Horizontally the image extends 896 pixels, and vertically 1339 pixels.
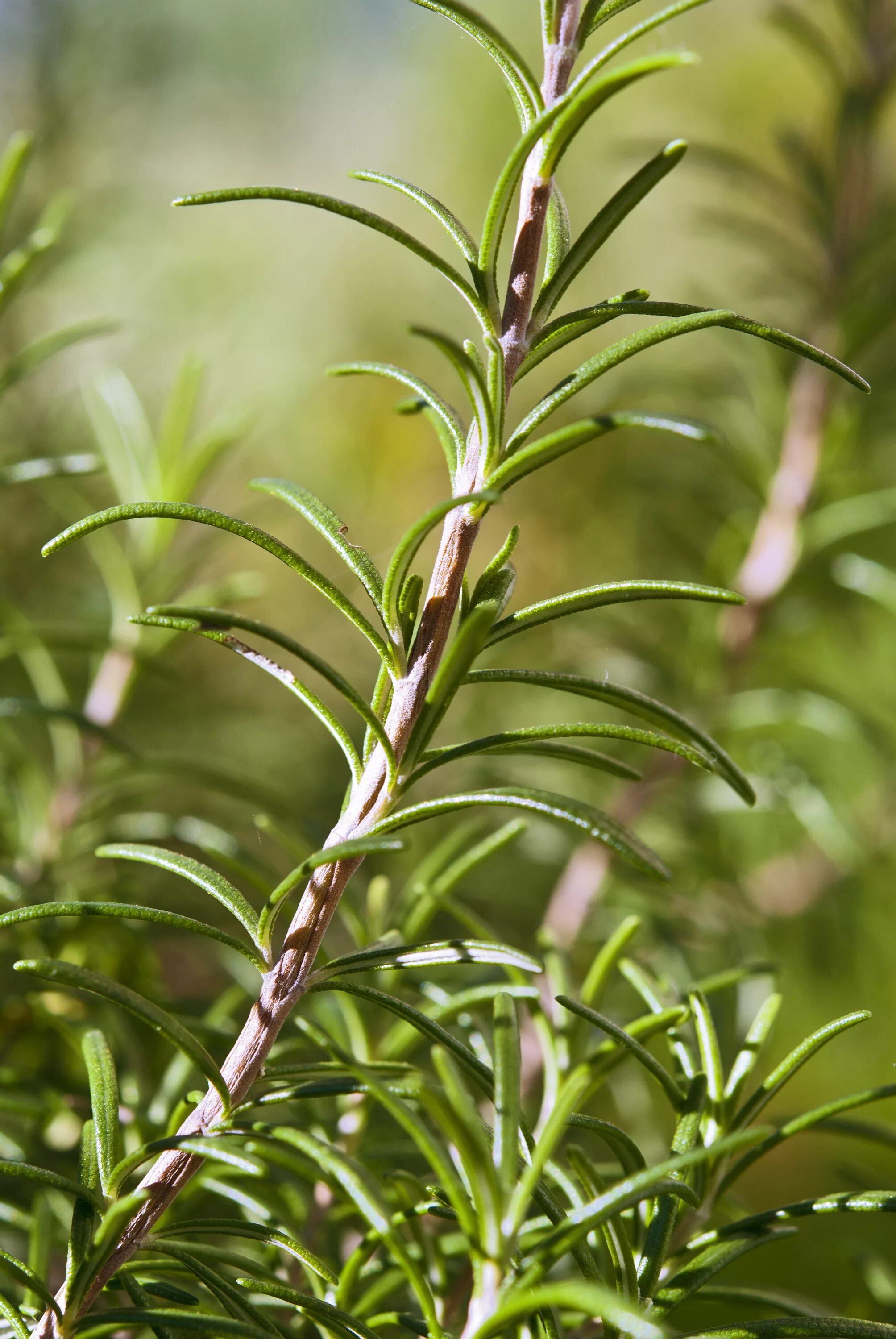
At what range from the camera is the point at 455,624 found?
38 centimetres

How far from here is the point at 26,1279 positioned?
1.02ft

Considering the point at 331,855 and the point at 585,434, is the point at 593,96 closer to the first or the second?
the point at 585,434

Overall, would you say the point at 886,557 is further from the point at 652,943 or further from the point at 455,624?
the point at 455,624

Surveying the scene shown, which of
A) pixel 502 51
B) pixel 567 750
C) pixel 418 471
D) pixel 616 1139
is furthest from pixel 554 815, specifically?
pixel 418 471

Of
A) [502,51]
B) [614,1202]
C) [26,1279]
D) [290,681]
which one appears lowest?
[26,1279]

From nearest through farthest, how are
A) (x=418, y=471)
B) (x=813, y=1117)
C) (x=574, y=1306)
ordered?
(x=574, y=1306) < (x=813, y=1117) < (x=418, y=471)

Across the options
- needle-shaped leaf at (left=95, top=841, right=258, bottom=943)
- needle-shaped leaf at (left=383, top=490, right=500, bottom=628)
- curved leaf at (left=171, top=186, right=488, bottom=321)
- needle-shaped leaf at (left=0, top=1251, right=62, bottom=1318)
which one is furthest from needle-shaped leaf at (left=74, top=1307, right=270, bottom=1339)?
curved leaf at (left=171, top=186, right=488, bottom=321)

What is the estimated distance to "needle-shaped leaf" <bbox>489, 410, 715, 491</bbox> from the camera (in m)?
0.29

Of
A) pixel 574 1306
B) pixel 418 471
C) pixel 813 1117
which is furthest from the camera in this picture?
pixel 418 471

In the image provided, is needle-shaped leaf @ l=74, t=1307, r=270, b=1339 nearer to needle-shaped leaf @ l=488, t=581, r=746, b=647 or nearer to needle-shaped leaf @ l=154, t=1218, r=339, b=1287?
needle-shaped leaf @ l=154, t=1218, r=339, b=1287

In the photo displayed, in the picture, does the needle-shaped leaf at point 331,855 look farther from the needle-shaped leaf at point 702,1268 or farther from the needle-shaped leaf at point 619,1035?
the needle-shaped leaf at point 702,1268

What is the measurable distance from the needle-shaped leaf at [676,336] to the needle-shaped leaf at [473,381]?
0.06 ft

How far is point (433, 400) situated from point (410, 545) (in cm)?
8

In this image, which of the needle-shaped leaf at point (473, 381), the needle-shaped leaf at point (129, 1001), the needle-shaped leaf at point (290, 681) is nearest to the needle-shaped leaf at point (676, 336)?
the needle-shaped leaf at point (473, 381)
